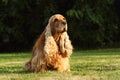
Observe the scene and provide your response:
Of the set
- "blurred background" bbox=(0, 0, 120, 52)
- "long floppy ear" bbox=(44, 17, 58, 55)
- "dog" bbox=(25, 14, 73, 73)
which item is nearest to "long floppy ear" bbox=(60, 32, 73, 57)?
"dog" bbox=(25, 14, 73, 73)

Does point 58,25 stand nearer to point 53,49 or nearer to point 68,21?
point 53,49

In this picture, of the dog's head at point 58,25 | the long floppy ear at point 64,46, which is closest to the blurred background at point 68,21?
the long floppy ear at point 64,46

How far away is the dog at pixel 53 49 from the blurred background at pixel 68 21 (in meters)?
16.9

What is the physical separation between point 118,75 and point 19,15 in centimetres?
2073

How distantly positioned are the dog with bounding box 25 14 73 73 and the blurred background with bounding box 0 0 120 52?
1690cm

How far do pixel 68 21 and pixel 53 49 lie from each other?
18.2 meters

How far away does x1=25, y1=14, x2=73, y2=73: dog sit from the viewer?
34.3ft

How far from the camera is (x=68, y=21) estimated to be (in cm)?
2866

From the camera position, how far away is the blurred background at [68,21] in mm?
28328

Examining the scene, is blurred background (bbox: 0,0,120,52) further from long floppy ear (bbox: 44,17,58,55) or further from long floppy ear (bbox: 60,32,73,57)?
long floppy ear (bbox: 44,17,58,55)

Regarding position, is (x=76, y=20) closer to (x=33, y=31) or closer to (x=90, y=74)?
(x=33, y=31)

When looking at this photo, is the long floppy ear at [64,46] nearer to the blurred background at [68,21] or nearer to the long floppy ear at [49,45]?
the long floppy ear at [49,45]

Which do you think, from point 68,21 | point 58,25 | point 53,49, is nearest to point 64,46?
point 53,49

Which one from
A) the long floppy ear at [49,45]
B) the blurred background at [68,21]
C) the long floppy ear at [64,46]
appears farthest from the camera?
the blurred background at [68,21]
